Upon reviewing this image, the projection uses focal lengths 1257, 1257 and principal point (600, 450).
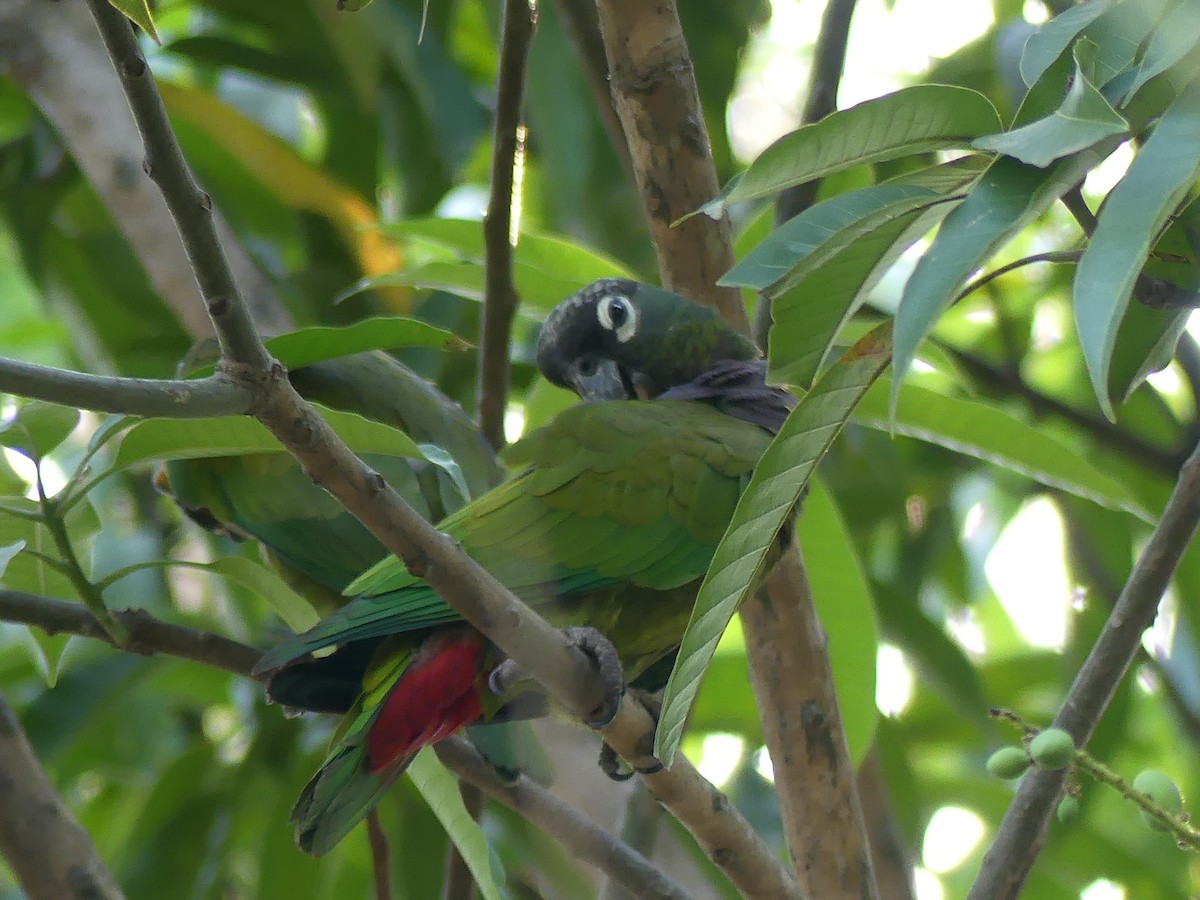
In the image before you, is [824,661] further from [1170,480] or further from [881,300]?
[1170,480]

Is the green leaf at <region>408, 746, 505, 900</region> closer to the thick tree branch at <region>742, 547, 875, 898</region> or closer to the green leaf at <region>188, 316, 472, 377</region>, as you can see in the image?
the thick tree branch at <region>742, 547, 875, 898</region>

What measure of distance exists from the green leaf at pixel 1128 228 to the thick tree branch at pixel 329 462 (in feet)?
1.37

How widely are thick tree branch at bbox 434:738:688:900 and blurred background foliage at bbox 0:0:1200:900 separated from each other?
0.45 m

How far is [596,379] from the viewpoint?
1.96 metres

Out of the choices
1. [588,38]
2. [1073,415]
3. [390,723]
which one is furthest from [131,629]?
[1073,415]

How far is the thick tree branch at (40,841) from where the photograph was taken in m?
1.29

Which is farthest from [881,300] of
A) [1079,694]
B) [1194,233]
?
[1194,233]

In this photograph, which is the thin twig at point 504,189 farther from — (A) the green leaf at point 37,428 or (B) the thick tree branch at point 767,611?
(A) the green leaf at point 37,428

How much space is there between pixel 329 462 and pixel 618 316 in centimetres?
117

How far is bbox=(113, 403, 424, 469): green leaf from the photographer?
107 cm

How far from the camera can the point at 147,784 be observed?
2.25 metres

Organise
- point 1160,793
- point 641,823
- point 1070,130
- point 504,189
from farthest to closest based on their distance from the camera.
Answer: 1. point 641,823
2. point 504,189
3. point 1160,793
4. point 1070,130

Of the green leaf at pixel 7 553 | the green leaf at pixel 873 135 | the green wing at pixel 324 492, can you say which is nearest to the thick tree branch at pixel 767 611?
the green wing at pixel 324 492

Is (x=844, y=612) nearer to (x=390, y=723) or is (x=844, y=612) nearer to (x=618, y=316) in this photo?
(x=618, y=316)
